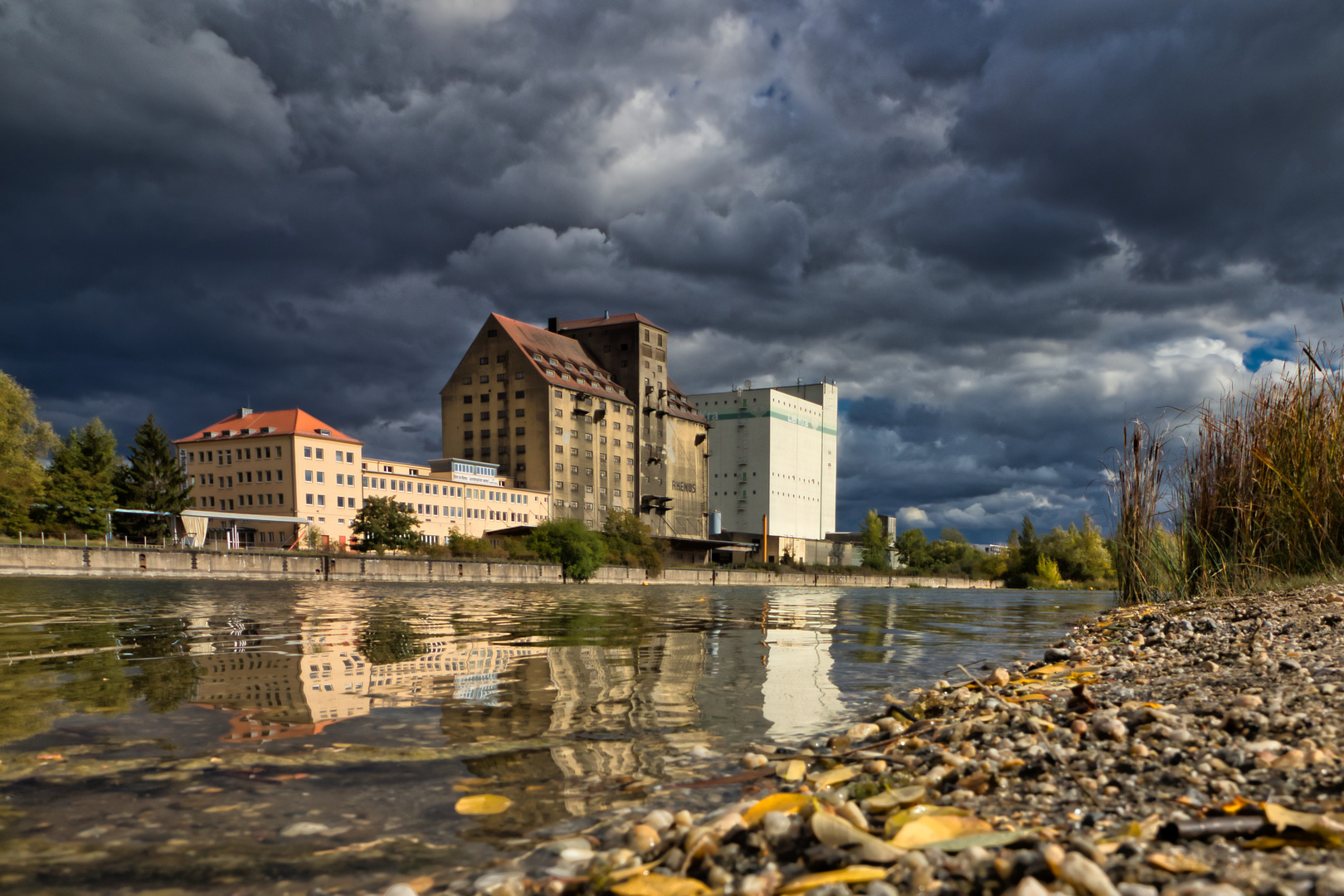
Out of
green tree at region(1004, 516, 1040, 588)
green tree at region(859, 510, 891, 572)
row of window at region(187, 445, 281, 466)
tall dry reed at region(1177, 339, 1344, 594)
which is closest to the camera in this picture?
tall dry reed at region(1177, 339, 1344, 594)

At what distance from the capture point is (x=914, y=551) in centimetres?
14725

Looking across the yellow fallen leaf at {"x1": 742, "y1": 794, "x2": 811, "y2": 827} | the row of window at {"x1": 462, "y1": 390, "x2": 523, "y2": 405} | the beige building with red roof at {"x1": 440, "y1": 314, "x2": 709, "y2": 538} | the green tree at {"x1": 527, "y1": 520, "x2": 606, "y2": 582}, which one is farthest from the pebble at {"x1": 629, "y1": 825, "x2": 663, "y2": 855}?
the row of window at {"x1": 462, "y1": 390, "x2": 523, "y2": 405}

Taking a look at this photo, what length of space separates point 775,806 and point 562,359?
11282cm

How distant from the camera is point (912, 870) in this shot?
2.20m

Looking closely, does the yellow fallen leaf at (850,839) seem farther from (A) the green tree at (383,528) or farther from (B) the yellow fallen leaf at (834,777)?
(A) the green tree at (383,528)

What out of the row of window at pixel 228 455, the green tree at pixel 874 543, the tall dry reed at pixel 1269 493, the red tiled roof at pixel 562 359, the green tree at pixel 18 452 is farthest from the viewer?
the green tree at pixel 874 543

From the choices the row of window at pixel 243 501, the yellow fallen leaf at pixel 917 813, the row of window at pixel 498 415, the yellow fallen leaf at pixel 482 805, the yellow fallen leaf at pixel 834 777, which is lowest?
the yellow fallen leaf at pixel 482 805

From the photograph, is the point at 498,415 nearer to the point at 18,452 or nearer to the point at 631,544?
the point at 631,544

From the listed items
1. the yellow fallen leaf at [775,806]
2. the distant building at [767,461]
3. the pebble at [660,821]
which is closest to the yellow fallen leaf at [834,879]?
the yellow fallen leaf at [775,806]

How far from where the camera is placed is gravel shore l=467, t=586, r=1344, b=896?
83.1 inches

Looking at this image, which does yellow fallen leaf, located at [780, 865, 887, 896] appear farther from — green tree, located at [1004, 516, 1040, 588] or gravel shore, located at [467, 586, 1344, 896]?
green tree, located at [1004, 516, 1040, 588]

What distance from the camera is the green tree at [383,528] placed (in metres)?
77.1

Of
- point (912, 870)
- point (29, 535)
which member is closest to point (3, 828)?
point (912, 870)

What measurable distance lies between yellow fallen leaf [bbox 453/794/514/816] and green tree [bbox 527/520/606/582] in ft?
214
